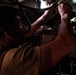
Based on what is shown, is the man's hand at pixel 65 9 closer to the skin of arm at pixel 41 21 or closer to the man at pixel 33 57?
the man at pixel 33 57

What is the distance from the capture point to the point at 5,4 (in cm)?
94

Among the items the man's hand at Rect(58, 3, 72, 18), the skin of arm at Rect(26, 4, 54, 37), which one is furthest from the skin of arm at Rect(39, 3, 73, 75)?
the skin of arm at Rect(26, 4, 54, 37)

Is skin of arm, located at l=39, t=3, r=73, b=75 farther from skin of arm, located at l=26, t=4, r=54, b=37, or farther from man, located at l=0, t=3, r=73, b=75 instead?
skin of arm, located at l=26, t=4, r=54, b=37

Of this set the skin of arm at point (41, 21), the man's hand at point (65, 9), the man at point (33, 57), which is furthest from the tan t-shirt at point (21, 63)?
the skin of arm at point (41, 21)

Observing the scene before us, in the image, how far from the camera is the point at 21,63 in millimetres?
949

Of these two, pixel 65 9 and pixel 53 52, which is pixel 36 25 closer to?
pixel 65 9

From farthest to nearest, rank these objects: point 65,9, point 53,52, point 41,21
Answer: point 41,21, point 65,9, point 53,52

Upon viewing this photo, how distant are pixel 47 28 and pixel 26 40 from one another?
24 centimetres

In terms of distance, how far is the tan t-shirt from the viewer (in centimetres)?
95

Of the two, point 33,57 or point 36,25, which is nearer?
point 33,57

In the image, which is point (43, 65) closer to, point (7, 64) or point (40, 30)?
point (7, 64)

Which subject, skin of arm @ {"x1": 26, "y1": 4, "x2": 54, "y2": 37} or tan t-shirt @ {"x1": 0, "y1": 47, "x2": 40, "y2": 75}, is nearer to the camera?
tan t-shirt @ {"x1": 0, "y1": 47, "x2": 40, "y2": 75}

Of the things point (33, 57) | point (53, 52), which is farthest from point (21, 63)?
point (53, 52)

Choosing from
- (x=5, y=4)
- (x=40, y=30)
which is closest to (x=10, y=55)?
(x=5, y=4)
